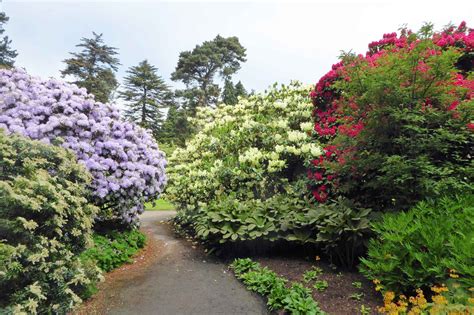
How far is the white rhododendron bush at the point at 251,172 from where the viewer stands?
5652 millimetres

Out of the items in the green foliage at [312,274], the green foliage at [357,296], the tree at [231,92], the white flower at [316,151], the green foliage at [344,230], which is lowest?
the green foliage at [357,296]

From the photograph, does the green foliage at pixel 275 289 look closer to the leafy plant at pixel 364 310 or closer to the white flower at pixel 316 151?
the leafy plant at pixel 364 310

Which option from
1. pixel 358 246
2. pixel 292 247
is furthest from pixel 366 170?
pixel 292 247

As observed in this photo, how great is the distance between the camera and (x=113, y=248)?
5.77 meters

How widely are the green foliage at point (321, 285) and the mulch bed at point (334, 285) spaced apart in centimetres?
4

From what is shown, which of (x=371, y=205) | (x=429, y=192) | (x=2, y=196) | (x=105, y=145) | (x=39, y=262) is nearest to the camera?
(x=2, y=196)

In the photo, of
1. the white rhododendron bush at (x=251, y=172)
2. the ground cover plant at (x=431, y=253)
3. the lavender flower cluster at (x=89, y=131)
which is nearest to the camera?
the ground cover plant at (x=431, y=253)

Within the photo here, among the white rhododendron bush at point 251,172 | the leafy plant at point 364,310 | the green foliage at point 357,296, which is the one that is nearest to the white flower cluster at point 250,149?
the white rhododendron bush at point 251,172

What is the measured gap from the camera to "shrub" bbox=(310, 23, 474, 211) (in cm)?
408

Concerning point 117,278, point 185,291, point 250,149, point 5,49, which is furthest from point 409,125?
point 5,49

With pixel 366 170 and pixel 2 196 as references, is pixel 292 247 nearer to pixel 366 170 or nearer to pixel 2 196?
pixel 366 170

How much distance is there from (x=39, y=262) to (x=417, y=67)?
502 cm

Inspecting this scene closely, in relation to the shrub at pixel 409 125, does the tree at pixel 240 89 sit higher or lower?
higher

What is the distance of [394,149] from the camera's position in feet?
14.9
